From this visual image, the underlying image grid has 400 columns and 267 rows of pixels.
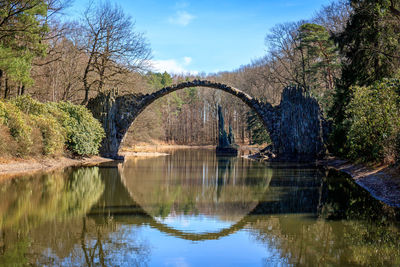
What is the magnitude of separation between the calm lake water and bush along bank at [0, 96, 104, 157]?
3240 millimetres

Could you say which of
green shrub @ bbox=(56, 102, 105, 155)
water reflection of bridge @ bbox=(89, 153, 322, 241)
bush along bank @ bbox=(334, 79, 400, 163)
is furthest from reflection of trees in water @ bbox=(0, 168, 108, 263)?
bush along bank @ bbox=(334, 79, 400, 163)

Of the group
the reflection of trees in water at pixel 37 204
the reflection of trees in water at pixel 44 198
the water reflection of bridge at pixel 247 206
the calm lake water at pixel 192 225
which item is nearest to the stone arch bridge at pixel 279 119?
the water reflection of bridge at pixel 247 206

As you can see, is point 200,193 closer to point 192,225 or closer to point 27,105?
point 192,225

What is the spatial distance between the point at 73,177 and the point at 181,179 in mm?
3522

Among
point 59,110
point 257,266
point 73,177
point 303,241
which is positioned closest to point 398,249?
point 303,241

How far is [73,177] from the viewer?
1271 centimetres

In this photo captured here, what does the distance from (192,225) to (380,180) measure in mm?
6817

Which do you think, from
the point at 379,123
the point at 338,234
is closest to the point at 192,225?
the point at 338,234

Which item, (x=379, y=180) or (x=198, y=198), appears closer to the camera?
(x=198, y=198)

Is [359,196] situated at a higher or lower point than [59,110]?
lower

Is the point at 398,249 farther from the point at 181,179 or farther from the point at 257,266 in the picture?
the point at 181,179

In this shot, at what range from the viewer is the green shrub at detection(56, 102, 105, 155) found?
18.4 m

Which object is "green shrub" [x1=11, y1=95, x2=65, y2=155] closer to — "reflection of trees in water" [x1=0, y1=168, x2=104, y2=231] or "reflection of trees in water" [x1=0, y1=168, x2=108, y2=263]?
"reflection of trees in water" [x1=0, y1=168, x2=108, y2=263]

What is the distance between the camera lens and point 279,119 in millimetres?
21781
